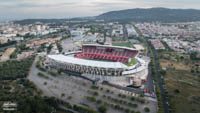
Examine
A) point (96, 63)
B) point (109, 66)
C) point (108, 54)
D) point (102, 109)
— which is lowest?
point (102, 109)

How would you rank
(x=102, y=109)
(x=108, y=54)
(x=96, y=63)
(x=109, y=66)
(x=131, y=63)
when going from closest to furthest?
(x=102, y=109) < (x=109, y=66) < (x=96, y=63) < (x=131, y=63) < (x=108, y=54)

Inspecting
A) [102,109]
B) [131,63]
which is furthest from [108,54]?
[102,109]

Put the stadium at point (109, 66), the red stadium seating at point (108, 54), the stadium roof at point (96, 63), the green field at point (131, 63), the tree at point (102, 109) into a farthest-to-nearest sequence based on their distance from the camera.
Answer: the red stadium seating at point (108, 54) < the green field at point (131, 63) < the stadium roof at point (96, 63) < the stadium at point (109, 66) < the tree at point (102, 109)

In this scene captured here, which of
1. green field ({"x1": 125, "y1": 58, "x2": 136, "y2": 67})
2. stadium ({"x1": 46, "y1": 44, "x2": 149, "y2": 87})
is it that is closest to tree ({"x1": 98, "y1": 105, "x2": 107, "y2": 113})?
stadium ({"x1": 46, "y1": 44, "x2": 149, "y2": 87})

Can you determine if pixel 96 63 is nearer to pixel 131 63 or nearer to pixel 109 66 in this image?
pixel 109 66

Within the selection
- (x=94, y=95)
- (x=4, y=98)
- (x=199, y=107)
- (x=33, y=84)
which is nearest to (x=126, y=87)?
(x=94, y=95)

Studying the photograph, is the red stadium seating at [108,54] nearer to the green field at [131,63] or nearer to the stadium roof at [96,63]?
the green field at [131,63]

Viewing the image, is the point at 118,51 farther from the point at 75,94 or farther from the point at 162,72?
the point at 75,94

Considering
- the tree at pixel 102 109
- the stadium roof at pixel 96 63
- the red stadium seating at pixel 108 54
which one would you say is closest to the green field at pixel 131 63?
the red stadium seating at pixel 108 54

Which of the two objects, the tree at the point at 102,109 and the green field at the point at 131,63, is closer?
the tree at the point at 102,109
